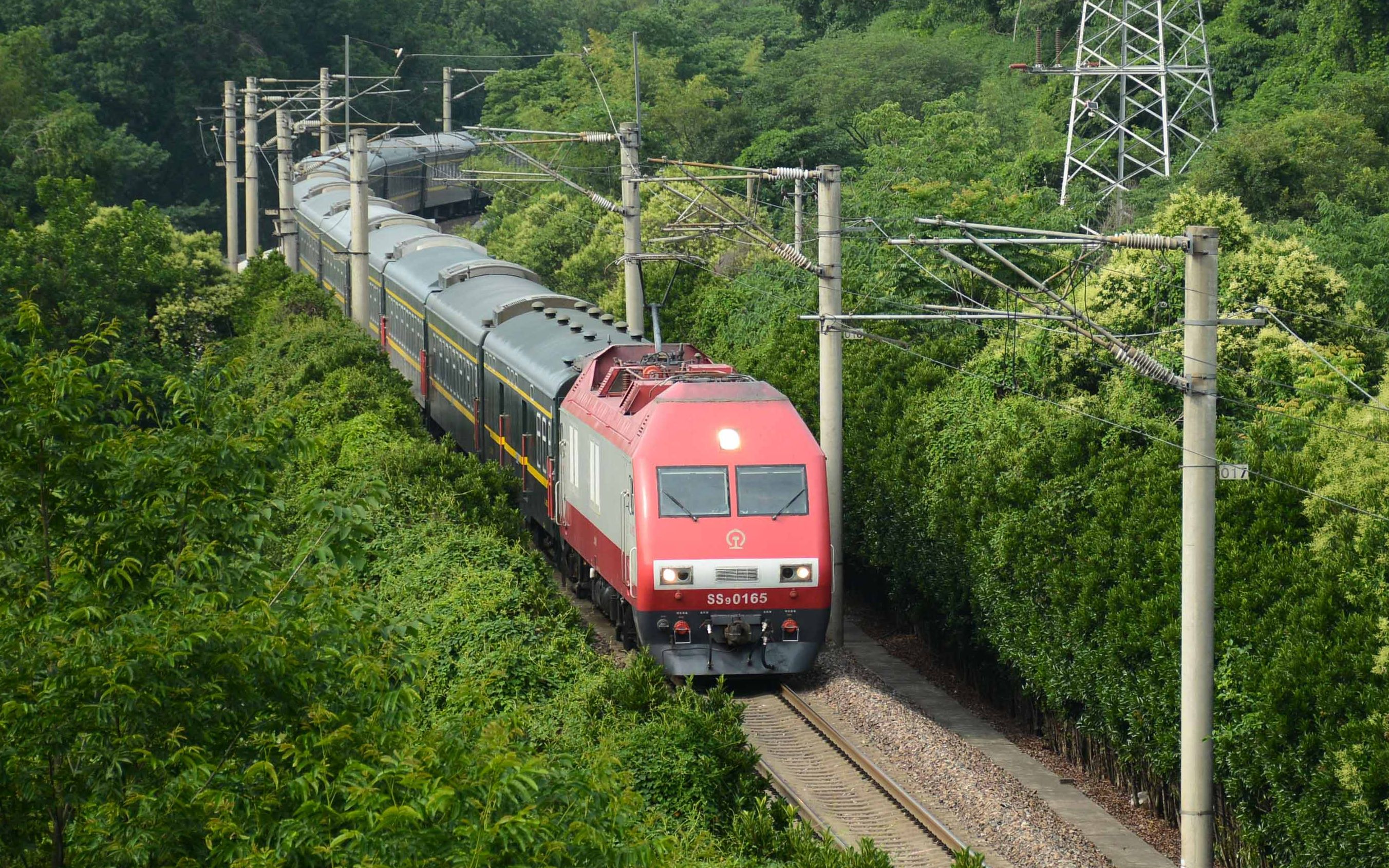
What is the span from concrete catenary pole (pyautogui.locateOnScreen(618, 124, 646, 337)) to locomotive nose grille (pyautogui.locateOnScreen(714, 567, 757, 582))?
27.9 ft

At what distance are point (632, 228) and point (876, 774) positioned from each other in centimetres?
1226

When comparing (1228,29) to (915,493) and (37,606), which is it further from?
(37,606)

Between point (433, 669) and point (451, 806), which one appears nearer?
point (451, 806)

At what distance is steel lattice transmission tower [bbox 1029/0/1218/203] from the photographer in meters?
36.0

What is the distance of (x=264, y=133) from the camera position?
266ft

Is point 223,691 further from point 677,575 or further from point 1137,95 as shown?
point 1137,95

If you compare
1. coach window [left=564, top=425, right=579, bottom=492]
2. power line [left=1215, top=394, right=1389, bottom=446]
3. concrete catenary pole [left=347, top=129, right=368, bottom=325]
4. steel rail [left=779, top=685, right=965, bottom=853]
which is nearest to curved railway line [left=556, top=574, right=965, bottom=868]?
steel rail [left=779, top=685, right=965, bottom=853]

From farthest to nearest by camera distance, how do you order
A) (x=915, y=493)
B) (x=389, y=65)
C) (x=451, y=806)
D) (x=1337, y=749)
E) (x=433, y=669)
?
(x=389, y=65) → (x=915, y=493) → (x=433, y=669) → (x=1337, y=749) → (x=451, y=806)

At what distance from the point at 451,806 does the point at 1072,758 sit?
41.8ft

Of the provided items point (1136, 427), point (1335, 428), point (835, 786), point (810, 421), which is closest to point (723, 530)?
point (835, 786)

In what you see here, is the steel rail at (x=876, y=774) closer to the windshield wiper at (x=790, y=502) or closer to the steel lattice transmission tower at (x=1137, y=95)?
the windshield wiper at (x=790, y=502)

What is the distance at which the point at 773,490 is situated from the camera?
17000 millimetres

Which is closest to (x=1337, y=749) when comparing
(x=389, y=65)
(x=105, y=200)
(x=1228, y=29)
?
(x=1228, y=29)

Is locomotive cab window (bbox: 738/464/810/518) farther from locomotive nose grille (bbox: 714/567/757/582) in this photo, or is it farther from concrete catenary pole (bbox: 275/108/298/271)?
concrete catenary pole (bbox: 275/108/298/271)
